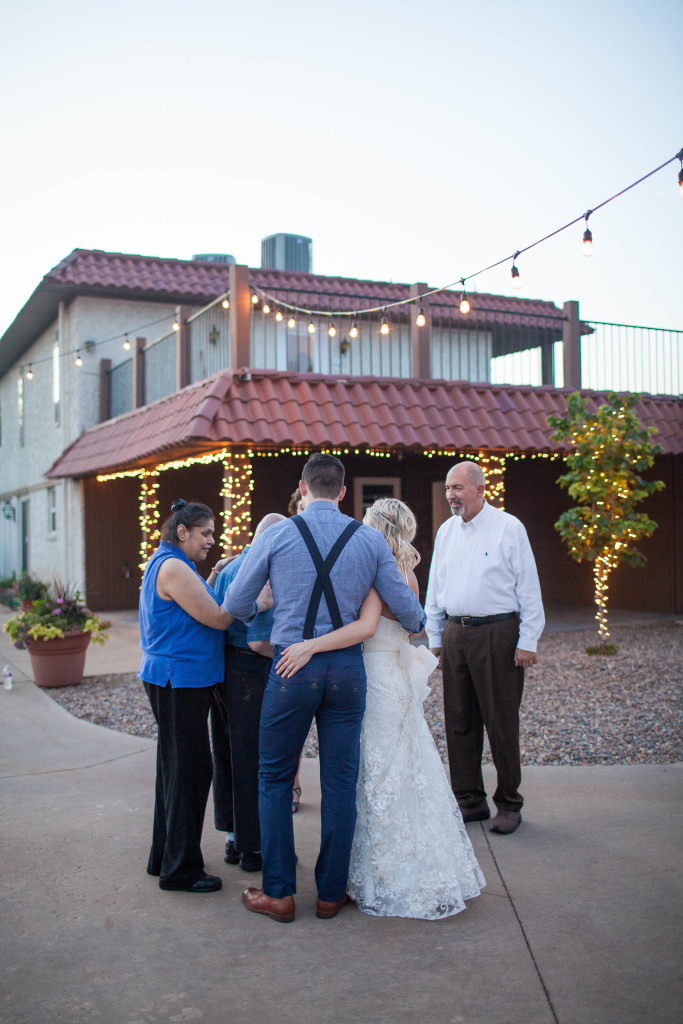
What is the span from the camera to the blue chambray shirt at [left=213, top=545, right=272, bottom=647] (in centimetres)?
387

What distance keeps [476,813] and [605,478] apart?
20.4 ft

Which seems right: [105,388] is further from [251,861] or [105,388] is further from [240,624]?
[251,861]

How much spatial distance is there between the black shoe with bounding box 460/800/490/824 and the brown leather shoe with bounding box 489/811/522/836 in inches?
5.2

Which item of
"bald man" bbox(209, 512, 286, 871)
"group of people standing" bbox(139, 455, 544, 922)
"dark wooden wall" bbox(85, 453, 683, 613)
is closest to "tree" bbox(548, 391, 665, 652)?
"dark wooden wall" bbox(85, 453, 683, 613)

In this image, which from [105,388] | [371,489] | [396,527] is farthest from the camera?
[105,388]

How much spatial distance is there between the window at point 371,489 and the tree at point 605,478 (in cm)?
474

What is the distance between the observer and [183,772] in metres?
3.82

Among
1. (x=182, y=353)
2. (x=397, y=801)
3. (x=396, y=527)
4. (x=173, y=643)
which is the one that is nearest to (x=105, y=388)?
(x=182, y=353)

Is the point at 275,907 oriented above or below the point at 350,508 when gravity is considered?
below

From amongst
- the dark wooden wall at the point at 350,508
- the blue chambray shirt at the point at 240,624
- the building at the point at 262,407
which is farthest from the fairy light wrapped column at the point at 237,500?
the blue chambray shirt at the point at 240,624

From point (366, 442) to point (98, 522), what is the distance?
732 cm

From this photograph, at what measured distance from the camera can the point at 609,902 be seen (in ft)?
12.1

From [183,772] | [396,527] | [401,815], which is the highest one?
[396,527]

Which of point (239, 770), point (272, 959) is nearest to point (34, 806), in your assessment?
point (239, 770)
